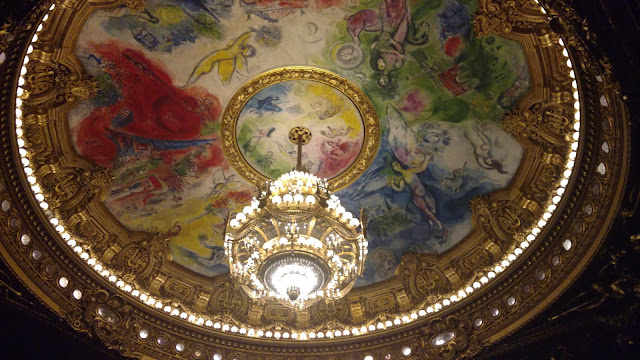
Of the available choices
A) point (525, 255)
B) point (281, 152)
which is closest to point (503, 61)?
point (525, 255)

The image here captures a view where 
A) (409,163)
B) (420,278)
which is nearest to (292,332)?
(420,278)

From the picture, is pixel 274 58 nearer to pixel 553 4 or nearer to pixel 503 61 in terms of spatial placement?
pixel 503 61

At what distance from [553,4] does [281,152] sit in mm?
8572

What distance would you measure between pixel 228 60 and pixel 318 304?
665 cm

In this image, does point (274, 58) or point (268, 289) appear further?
point (274, 58)

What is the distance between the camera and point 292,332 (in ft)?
54.7

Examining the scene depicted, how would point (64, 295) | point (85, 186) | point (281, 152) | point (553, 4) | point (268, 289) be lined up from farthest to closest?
1. point (281, 152)
2. point (85, 186)
3. point (64, 295)
4. point (268, 289)
5. point (553, 4)

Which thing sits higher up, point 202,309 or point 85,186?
point 85,186

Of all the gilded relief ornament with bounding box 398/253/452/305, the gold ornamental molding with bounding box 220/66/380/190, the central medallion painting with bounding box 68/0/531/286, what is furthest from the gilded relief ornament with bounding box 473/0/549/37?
the gilded relief ornament with bounding box 398/253/452/305

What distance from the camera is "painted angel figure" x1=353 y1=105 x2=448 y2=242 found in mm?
15966

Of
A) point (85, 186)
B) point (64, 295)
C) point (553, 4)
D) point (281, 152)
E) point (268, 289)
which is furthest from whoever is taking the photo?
point (281, 152)

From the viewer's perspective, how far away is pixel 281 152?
16672 mm

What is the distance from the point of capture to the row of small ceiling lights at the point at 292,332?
13344 mm

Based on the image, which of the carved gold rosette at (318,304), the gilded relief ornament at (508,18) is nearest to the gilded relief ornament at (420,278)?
the carved gold rosette at (318,304)
